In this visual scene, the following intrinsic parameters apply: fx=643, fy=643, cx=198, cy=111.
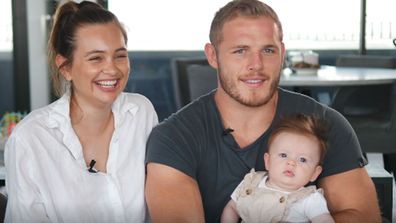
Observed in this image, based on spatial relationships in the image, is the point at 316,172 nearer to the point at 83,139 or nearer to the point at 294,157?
the point at 294,157

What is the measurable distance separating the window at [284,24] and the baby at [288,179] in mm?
5027

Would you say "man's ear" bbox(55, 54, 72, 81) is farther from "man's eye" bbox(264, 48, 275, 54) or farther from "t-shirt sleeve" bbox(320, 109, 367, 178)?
"t-shirt sleeve" bbox(320, 109, 367, 178)

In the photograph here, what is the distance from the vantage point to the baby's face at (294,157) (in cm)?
199

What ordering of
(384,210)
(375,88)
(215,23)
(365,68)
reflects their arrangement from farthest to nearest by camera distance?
(365,68) → (375,88) → (384,210) → (215,23)

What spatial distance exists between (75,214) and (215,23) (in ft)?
2.57

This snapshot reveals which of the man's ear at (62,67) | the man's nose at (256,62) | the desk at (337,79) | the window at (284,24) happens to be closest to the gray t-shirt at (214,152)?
the man's nose at (256,62)

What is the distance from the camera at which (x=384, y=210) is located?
274 cm

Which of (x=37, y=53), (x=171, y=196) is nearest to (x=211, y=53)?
(x=171, y=196)

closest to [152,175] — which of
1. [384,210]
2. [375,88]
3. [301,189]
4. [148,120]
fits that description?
[148,120]

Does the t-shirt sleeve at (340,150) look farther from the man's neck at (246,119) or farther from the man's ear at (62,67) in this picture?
the man's ear at (62,67)

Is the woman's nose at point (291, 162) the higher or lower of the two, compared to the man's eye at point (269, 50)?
lower

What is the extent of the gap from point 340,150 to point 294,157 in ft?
0.54

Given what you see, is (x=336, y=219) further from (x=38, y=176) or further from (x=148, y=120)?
(x=38, y=176)

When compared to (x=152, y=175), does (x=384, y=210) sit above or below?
below
